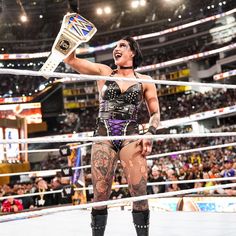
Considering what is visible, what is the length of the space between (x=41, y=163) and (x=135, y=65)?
20.3m

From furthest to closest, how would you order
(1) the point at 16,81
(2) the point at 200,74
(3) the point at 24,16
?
(2) the point at 200,74, (1) the point at 16,81, (3) the point at 24,16

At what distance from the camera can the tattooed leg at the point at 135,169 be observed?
188 cm

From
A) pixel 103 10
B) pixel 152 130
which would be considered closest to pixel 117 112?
pixel 152 130

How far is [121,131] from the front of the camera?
194 cm

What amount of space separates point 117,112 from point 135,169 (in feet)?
1.05

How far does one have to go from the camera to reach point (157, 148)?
2006 cm

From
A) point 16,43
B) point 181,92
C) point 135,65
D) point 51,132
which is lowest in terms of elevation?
point 135,65

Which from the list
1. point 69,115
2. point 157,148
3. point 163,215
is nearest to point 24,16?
point 69,115

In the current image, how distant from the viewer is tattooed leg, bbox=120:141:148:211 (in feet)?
6.16

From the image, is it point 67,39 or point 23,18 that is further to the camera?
point 23,18

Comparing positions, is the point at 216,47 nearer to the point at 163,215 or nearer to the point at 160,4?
the point at 160,4

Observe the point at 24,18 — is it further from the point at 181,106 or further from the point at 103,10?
the point at 181,106

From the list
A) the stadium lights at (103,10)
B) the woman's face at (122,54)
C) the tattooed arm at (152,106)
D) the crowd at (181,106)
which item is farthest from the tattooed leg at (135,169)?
the stadium lights at (103,10)

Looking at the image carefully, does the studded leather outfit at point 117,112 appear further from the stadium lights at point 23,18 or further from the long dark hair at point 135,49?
the stadium lights at point 23,18
